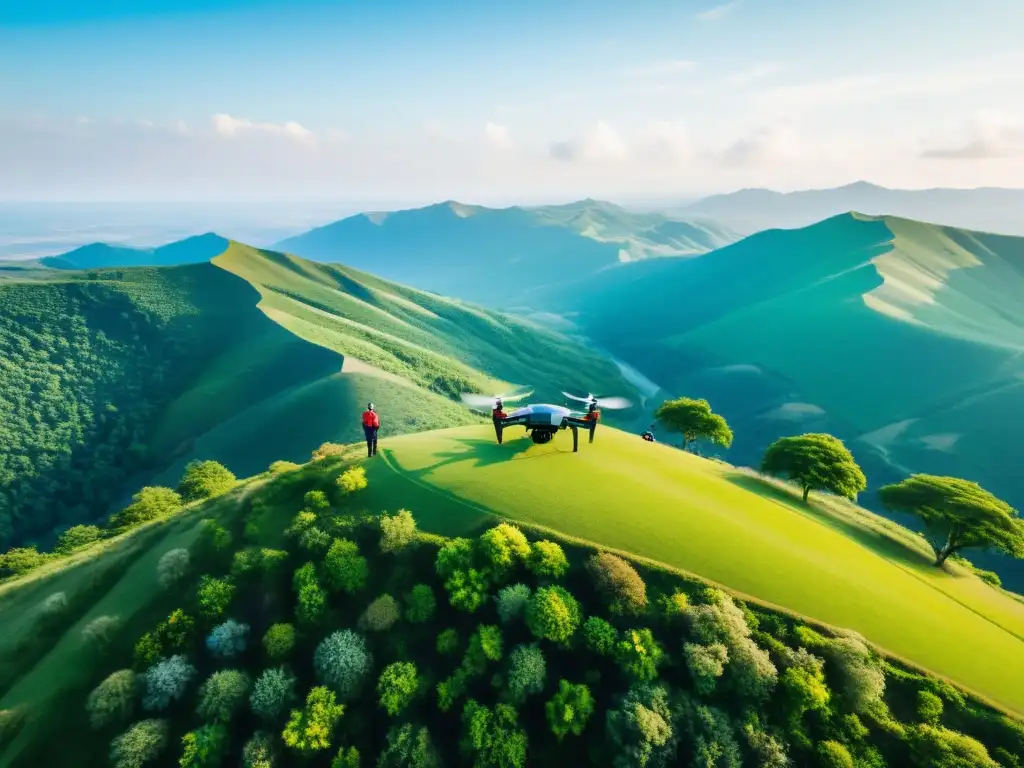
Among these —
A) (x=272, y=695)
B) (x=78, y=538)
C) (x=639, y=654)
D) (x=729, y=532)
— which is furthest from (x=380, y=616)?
(x=78, y=538)

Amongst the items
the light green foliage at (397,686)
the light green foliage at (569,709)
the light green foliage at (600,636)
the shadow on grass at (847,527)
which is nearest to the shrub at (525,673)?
the light green foliage at (569,709)

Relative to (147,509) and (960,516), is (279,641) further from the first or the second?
(960,516)

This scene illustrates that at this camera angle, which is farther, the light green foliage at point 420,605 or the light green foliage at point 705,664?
the light green foliage at point 420,605

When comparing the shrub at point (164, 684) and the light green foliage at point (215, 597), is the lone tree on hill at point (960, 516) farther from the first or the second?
the shrub at point (164, 684)

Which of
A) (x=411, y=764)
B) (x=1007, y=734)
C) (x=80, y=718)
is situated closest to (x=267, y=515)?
(x=80, y=718)

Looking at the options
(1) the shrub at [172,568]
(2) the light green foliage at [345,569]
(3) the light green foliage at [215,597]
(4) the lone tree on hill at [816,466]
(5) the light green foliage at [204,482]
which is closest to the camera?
(3) the light green foliage at [215,597]

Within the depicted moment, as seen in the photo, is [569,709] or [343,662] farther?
[343,662]

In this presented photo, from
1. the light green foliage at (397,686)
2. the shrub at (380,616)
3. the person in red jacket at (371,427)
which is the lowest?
the light green foliage at (397,686)
